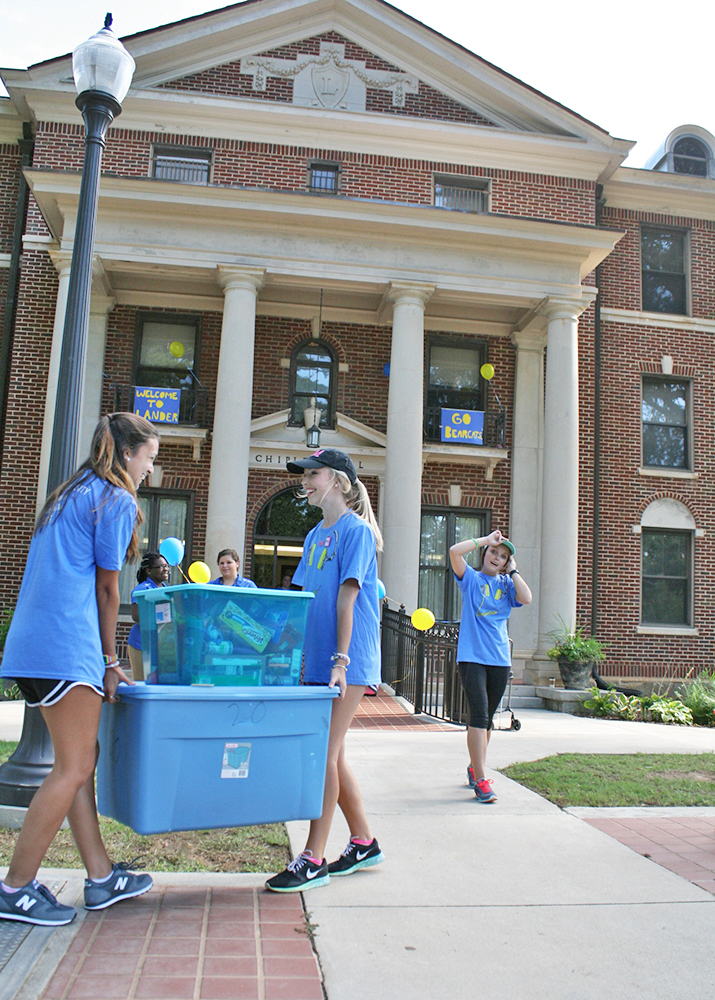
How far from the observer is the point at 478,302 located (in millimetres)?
14336

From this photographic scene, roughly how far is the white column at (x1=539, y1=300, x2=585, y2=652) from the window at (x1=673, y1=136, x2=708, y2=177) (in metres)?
6.64

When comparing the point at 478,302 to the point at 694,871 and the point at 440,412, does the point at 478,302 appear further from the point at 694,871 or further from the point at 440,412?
the point at 694,871

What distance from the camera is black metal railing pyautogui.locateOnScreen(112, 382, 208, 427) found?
14.7m

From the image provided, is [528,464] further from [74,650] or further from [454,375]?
[74,650]

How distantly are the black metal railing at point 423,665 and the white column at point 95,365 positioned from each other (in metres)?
6.02

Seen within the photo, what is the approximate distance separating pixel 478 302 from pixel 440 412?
2.18 meters

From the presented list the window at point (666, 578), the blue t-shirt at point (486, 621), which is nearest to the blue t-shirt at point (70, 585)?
the blue t-shirt at point (486, 621)

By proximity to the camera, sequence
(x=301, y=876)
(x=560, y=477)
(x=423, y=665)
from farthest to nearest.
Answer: (x=560, y=477), (x=423, y=665), (x=301, y=876)

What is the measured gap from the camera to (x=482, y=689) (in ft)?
18.4

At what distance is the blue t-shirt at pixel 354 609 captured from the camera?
145 inches

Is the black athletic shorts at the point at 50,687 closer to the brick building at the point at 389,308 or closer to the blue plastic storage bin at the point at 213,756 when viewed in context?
the blue plastic storage bin at the point at 213,756

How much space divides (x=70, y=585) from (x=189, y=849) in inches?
72.7

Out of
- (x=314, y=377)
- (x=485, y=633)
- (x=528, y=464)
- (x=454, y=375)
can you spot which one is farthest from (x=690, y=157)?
(x=485, y=633)

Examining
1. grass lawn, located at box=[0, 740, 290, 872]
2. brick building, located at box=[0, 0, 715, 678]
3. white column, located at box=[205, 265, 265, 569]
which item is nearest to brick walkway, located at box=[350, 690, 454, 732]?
brick building, located at box=[0, 0, 715, 678]
